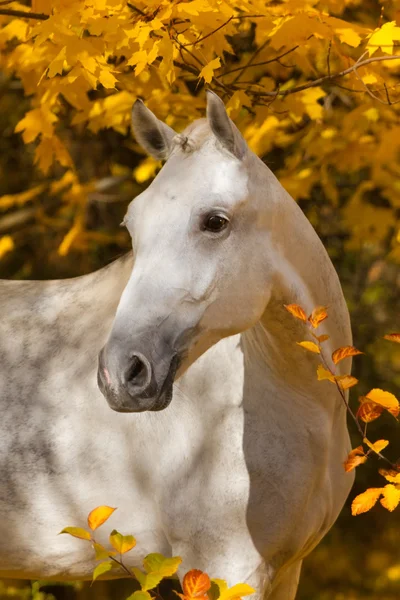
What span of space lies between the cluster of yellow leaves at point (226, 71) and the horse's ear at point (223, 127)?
35cm

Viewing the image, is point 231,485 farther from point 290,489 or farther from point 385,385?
point 385,385

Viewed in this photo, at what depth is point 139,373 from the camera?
2066mm

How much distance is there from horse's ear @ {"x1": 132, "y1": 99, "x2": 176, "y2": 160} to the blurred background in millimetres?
1295

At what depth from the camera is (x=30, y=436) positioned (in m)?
2.81

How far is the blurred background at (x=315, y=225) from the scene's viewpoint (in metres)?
4.22

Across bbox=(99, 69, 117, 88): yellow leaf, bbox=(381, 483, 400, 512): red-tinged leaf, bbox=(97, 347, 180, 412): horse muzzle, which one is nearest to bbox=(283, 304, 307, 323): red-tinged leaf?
bbox=(97, 347, 180, 412): horse muzzle

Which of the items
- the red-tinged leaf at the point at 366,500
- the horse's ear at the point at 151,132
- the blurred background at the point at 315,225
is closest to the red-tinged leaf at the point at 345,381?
the red-tinged leaf at the point at 366,500

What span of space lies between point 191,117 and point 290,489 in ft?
5.54

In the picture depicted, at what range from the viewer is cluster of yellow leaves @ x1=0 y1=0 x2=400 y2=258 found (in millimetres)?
2557

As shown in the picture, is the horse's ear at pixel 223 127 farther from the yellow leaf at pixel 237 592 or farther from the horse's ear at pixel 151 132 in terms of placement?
the yellow leaf at pixel 237 592

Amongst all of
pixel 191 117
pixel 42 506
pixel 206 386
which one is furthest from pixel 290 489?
pixel 191 117

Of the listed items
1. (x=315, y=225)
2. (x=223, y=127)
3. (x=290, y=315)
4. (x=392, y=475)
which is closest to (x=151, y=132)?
(x=223, y=127)

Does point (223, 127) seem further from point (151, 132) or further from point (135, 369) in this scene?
point (135, 369)

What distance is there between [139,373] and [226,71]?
190 cm
